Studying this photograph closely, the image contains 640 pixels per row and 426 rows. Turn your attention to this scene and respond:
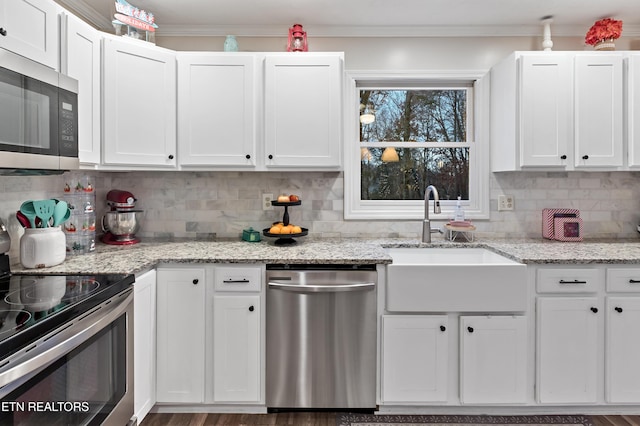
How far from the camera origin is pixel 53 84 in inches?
63.7

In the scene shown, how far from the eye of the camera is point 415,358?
6.97 ft

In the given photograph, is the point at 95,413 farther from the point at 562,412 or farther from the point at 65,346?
the point at 562,412

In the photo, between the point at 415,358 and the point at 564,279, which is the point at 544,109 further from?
the point at 415,358

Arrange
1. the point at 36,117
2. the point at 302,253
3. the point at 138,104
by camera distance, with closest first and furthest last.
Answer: the point at 36,117
the point at 302,253
the point at 138,104

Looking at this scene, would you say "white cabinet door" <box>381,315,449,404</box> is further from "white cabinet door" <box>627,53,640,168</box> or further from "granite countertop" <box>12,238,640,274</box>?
"white cabinet door" <box>627,53,640,168</box>

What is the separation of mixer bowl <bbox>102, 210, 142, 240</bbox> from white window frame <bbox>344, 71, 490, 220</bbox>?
1.45 meters

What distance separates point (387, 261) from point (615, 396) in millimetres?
1453

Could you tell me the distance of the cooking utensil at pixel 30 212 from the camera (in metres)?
1.84

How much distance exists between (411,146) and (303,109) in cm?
90

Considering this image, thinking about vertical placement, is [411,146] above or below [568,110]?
below

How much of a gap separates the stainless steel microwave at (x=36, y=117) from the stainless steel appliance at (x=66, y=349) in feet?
1.64

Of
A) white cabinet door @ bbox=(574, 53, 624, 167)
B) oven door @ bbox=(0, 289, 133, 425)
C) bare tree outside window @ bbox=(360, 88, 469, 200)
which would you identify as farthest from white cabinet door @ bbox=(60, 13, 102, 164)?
white cabinet door @ bbox=(574, 53, 624, 167)

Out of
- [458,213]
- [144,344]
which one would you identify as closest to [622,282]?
[458,213]

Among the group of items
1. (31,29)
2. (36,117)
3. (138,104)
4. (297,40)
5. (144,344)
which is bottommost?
(144,344)
